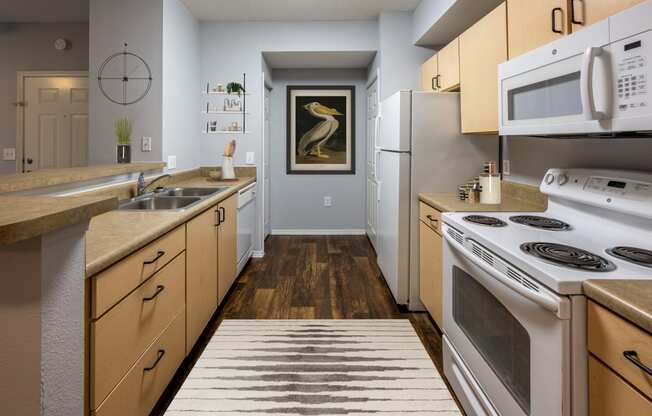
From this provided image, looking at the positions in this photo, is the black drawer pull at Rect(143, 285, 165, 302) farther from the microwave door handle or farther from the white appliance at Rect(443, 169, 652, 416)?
the microwave door handle

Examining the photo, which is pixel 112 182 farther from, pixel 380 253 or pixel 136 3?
pixel 380 253

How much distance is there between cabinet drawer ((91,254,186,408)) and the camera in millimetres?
1203

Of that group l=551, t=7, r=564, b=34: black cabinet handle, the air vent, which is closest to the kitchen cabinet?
the air vent

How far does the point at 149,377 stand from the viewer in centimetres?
160

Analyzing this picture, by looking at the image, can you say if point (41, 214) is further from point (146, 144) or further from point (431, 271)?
point (146, 144)

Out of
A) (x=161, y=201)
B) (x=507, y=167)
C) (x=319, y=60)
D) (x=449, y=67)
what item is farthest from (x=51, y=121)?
(x=507, y=167)

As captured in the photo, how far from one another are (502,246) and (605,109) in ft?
1.66

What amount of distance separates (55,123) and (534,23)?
4604 mm

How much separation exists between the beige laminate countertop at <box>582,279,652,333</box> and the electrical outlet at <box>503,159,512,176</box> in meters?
1.84

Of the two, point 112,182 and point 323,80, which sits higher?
point 323,80

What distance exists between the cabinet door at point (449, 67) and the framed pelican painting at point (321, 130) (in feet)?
7.73

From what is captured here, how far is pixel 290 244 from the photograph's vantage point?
17.1ft

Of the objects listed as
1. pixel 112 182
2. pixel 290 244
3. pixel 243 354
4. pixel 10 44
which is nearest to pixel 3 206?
pixel 243 354

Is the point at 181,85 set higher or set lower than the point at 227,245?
higher
